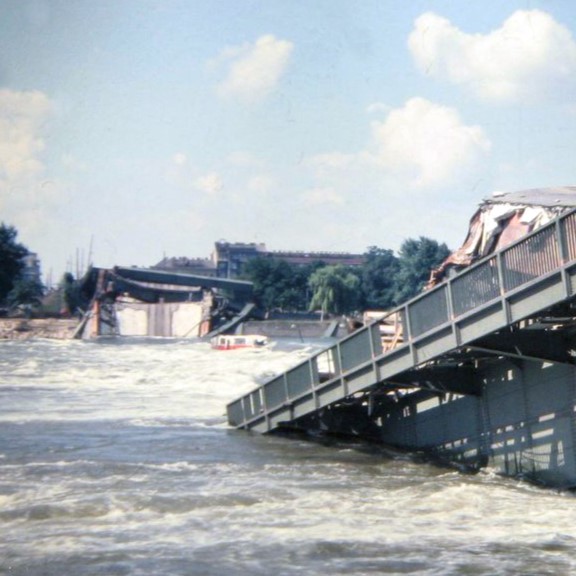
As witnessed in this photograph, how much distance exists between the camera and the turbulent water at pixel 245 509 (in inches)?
486

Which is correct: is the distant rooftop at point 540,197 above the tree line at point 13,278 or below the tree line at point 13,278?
below

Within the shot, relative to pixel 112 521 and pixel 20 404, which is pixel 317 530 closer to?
pixel 112 521

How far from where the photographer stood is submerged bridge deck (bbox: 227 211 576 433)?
14.7 meters

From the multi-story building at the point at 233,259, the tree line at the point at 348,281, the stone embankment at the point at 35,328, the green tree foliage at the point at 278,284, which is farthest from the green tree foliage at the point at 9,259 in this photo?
the multi-story building at the point at 233,259

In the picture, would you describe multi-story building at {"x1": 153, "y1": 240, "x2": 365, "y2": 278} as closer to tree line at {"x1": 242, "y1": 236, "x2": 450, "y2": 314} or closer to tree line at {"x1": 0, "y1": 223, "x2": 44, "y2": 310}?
tree line at {"x1": 242, "y1": 236, "x2": 450, "y2": 314}

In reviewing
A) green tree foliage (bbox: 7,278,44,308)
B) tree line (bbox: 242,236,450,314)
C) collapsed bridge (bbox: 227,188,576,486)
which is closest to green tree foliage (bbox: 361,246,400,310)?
tree line (bbox: 242,236,450,314)

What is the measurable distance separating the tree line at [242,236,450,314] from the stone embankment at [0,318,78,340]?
27.6 m

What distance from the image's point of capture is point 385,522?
14.7m

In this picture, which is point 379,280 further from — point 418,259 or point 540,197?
point 540,197

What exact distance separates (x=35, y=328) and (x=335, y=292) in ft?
156

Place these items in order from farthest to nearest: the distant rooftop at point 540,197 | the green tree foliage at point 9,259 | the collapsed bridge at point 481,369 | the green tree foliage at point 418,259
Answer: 1. the green tree foliage at point 9,259
2. the green tree foliage at point 418,259
3. the distant rooftop at point 540,197
4. the collapsed bridge at point 481,369

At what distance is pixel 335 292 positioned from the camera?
12394cm

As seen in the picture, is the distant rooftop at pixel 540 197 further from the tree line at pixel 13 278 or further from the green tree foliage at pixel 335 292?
the green tree foliage at pixel 335 292

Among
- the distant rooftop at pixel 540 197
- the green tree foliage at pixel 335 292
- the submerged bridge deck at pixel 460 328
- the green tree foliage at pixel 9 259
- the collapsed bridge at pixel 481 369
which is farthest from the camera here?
the green tree foliage at pixel 335 292
